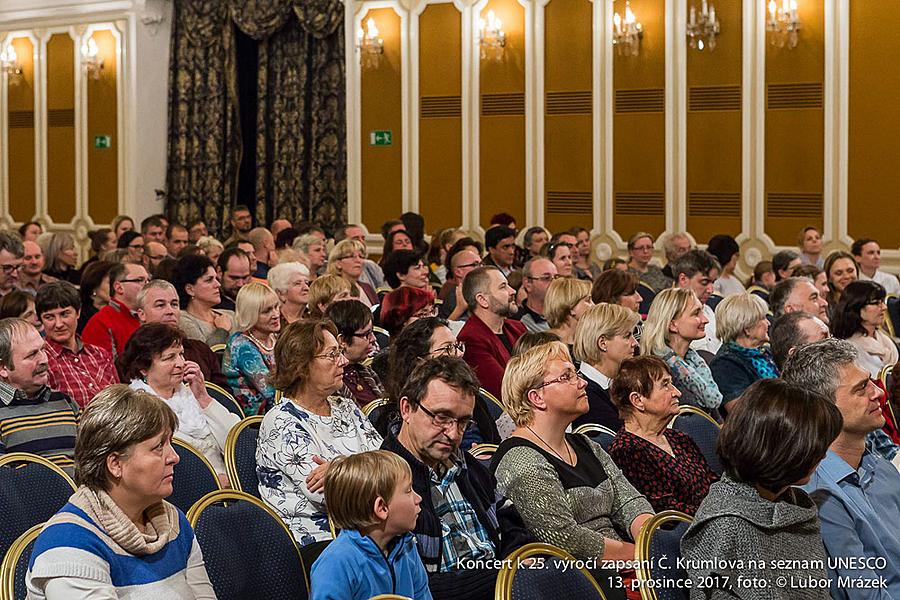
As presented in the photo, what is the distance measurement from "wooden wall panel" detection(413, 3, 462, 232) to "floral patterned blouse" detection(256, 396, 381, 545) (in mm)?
8271

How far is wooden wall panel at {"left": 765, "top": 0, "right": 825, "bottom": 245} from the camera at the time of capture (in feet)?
33.7

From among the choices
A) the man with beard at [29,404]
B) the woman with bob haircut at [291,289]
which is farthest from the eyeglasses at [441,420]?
the woman with bob haircut at [291,289]

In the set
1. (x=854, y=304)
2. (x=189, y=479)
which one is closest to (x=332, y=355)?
(x=189, y=479)

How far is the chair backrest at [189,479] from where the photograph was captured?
3.50 meters

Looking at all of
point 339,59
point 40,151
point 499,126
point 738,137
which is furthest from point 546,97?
point 40,151

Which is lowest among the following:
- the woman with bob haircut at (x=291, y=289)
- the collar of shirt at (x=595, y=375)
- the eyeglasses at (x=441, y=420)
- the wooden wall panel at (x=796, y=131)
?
the collar of shirt at (x=595, y=375)

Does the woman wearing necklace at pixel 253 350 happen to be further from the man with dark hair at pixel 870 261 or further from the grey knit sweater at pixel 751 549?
the man with dark hair at pixel 870 261

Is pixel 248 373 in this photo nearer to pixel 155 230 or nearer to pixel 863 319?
pixel 863 319

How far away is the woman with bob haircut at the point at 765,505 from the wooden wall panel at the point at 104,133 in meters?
12.5

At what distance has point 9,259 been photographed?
24.5ft

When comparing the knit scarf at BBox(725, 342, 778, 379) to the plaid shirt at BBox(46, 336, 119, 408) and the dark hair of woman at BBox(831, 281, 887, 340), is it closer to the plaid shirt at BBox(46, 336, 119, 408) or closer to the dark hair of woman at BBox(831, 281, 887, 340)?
the dark hair of woman at BBox(831, 281, 887, 340)

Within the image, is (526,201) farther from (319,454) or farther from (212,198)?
(319,454)

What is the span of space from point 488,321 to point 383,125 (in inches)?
272

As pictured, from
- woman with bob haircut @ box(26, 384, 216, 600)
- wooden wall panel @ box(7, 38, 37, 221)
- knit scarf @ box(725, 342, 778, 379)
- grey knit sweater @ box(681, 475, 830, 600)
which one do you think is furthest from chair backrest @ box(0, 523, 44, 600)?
wooden wall panel @ box(7, 38, 37, 221)
